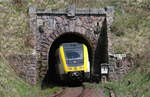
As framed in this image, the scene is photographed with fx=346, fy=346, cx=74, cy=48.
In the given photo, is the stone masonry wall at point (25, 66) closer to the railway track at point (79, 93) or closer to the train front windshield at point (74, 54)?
the train front windshield at point (74, 54)

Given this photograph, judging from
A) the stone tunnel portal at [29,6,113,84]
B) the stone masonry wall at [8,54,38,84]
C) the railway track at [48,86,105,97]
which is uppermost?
the stone tunnel portal at [29,6,113,84]

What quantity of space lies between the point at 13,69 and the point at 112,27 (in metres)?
7.51

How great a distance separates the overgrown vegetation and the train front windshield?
2.30 metres

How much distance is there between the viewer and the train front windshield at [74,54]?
21189 millimetres

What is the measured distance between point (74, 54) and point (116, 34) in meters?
3.84

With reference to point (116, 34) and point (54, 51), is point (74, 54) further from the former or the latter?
point (54, 51)

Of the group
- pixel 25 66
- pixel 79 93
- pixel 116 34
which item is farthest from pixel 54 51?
pixel 79 93

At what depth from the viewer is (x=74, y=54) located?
2164cm

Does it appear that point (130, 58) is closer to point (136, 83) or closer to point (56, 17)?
point (136, 83)

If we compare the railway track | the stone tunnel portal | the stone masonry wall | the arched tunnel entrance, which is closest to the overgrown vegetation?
the stone masonry wall

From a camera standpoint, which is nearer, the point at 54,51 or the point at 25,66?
the point at 25,66

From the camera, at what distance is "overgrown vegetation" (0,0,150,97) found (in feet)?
61.9

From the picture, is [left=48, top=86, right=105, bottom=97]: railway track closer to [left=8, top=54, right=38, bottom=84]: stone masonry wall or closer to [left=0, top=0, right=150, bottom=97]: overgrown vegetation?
[left=0, top=0, right=150, bottom=97]: overgrown vegetation

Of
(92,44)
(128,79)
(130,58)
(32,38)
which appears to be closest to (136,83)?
(128,79)
